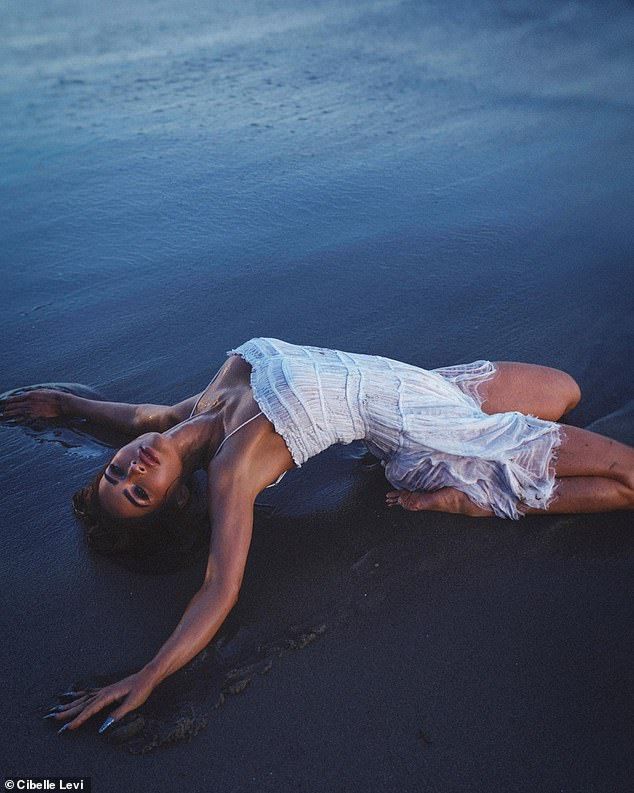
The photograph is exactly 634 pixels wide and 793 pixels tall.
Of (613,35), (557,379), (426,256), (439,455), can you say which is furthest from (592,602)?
(613,35)

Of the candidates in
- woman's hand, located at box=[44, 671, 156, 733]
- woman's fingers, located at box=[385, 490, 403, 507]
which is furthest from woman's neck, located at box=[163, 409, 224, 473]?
woman's hand, located at box=[44, 671, 156, 733]

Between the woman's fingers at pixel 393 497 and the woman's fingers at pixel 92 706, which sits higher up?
the woman's fingers at pixel 393 497

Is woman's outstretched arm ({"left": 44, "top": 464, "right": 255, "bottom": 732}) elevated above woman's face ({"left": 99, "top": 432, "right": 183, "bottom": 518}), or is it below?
below

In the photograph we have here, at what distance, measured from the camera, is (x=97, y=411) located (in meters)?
3.45

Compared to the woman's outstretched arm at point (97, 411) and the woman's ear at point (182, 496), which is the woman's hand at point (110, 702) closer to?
the woman's ear at point (182, 496)

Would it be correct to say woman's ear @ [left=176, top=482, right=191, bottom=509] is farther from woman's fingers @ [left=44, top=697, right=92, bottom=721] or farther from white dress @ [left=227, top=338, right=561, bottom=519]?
woman's fingers @ [left=44, top=697, right=92, bottom=721]

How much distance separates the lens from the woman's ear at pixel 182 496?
2869 mm

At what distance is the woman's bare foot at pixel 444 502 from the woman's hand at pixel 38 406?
1755mm

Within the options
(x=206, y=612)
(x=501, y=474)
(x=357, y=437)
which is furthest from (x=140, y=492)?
(x=501, y=474)

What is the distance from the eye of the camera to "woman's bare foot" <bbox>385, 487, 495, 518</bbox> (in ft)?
9.41

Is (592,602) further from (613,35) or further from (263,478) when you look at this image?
(613,35)

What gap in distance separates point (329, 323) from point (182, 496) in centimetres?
160

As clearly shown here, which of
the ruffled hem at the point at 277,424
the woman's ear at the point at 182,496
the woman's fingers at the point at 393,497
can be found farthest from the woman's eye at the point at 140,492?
the woman's fingers at the point at 393,497

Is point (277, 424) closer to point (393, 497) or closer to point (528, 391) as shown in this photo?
point (393, 497)
